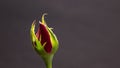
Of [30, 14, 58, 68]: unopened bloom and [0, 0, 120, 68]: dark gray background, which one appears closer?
[30, 14, 58, 68]: unopened bloom

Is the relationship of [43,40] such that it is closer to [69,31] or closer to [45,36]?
[45,36]

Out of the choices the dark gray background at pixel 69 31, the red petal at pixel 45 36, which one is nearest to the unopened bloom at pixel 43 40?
A: the red petal at pixel 45 36

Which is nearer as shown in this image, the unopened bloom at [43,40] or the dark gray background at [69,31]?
the unopened bloom at [43,40]

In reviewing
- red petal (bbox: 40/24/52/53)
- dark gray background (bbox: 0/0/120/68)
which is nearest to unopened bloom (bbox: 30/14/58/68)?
red petal (bbox: 40/24/52/53)

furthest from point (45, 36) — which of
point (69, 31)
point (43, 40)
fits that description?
point (69, 31)

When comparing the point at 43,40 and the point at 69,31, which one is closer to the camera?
the point at 43,40

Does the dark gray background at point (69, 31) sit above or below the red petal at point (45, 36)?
above

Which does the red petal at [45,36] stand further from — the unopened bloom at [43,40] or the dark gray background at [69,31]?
the dark gray background at [69,31]

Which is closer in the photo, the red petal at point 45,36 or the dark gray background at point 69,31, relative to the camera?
the red petal at point 45,36

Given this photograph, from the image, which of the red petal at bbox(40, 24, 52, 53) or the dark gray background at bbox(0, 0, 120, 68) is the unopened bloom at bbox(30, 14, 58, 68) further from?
the dark gray background at bbox(0, 0, 120, 68)

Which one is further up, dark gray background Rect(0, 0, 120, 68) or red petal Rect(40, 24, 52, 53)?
dark gray background Rect(0, 0, 120, 68)
